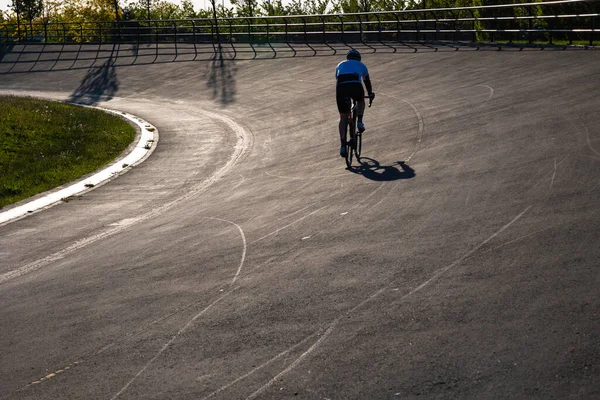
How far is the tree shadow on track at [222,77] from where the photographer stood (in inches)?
1129

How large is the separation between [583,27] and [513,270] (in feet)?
79.5

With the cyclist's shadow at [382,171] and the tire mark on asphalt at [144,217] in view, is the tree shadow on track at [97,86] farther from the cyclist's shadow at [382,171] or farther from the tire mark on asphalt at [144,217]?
the cyclist's shadow at [382,171]

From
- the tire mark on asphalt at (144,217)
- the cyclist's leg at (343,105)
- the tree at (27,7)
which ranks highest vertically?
the tree at (27,7)

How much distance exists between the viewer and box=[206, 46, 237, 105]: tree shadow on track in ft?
94.1

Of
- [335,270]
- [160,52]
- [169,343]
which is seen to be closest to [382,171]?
[335,270]

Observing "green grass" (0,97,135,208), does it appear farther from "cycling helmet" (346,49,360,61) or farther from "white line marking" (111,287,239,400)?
"white line marking" (111,287,239,400)

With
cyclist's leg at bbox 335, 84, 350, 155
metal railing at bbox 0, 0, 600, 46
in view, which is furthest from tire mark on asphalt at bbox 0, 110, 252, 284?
metal railing at bbox 0, 0, 600, 46

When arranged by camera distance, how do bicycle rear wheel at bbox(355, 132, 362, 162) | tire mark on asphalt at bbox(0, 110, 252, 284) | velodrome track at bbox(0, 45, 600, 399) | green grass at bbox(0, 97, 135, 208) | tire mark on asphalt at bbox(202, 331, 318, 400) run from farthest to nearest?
green grass at bbox(0, 97, 135, 208) → bicycle rear wheel at bbox(355, 132, 362, 162) → tire mark on asphalt at bbox(0, 110, 252, 284) → velodrome track at bbox(0, 45, 600, 399) → tire mark on asphalt at bbox(202, 331, 318, 400)

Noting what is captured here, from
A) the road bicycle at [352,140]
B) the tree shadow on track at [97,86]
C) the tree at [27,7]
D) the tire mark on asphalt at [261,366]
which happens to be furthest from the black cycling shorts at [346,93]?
the tree at [27,7]

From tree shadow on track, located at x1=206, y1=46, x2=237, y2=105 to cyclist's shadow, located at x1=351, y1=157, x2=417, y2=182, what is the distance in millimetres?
14553

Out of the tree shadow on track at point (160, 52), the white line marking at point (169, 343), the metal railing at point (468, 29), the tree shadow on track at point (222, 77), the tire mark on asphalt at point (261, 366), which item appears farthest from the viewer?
the tree shadow on track at point (160, 52)

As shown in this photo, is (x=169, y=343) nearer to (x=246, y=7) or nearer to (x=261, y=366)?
(x=261, y=366)

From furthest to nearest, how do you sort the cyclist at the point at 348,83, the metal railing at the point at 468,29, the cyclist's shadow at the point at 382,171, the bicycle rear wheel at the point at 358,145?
the metal railing at the point at 468,29
the bicycle rear wheel at the point at 358,145
the cyclist at the point at 348,83
the cyclist's shadow at the point at 382,171

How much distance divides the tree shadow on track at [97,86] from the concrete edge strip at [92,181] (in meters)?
11.4
